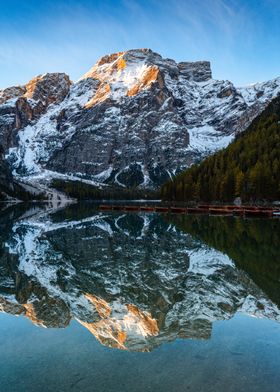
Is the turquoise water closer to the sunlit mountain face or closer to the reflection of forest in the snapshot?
the sunlit mountain face

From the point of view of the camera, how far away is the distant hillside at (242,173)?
115m

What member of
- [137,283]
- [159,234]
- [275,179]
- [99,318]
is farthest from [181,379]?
[275,179]

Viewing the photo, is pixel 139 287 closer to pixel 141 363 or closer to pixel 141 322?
pixel 141 322

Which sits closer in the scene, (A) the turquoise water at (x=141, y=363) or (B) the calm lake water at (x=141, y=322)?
(A) the turquoise water at (x=141, y=363)

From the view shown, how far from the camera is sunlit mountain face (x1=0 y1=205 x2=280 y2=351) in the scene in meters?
15.5

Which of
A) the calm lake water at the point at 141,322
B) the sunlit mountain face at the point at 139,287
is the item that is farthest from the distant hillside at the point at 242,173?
the calm lake water at the point at 141,322

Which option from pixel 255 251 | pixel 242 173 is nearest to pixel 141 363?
pixel 255 251

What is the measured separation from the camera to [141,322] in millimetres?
15594

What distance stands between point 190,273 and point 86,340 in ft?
41.4

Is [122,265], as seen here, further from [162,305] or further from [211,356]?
[211,356]

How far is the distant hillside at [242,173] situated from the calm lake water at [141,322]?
3402 inches

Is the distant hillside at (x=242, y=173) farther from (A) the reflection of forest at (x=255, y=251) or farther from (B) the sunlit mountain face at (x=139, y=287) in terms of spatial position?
(B) the sunlit mountain face at (x=139, y=287)

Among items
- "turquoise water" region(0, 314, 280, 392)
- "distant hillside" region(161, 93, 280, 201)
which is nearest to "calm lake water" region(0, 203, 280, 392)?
"turquoise water" region(0, 314, 280, 392)

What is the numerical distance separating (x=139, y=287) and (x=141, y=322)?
6.05 metres
